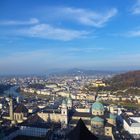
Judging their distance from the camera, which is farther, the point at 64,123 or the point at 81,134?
the point at 64,123

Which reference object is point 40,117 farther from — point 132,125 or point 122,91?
point 122,91

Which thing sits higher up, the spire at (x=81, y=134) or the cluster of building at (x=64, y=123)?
the spire at (x=81, y=134)

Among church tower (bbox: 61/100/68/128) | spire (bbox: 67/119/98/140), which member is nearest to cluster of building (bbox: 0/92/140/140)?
church tower (bbox: 61/100/68/128)

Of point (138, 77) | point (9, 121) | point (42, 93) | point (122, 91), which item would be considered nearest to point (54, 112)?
point (9, 121)

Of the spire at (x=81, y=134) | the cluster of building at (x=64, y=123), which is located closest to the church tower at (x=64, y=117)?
the cluster of building at (x=64, y=123)

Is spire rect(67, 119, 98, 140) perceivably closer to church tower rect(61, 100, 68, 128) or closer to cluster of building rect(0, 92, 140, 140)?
cluster of building rect(0, 92, 140, 140)

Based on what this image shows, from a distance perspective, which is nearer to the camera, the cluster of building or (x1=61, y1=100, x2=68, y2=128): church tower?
the cluster of building

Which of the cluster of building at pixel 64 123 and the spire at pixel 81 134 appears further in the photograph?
the cluster of building at pixel 64 123

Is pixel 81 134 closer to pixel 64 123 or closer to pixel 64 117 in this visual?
pixel 64 123

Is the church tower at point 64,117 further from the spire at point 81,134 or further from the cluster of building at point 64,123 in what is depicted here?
the spire at point 81,134

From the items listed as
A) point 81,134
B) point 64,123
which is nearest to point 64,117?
point 64,123

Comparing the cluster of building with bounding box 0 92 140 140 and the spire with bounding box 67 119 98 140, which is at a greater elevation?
the spire with bounding box 67 119 98 140
